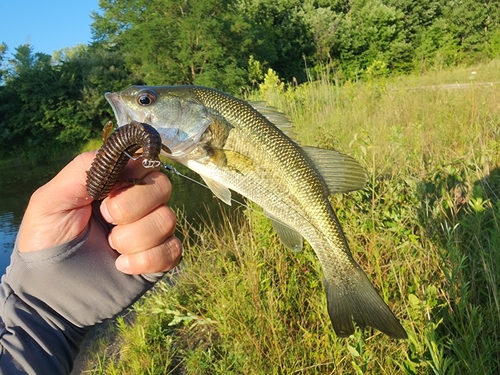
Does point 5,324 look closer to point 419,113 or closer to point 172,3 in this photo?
point 419,113

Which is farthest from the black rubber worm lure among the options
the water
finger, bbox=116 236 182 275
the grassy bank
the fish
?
the water

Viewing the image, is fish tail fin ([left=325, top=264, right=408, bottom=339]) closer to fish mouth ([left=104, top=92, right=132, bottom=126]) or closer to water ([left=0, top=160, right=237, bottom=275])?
fish mouth ([left=104, top=92, right=132, bottom=126])

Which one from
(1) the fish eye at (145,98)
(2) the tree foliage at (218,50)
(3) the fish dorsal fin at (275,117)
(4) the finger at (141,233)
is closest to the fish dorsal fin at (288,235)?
(3) the fish dorsal fin at (275,117)

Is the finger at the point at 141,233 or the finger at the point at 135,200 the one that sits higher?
the finger at the point at 135,200

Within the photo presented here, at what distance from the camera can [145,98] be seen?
1.69 m

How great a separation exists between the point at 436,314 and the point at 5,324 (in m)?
2.40

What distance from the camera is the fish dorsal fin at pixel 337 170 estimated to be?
5.77ft

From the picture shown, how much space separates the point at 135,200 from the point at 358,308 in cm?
112

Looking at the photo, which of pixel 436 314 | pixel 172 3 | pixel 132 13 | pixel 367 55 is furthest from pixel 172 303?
pixel 367 55

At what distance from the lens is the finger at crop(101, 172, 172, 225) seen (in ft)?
4.88

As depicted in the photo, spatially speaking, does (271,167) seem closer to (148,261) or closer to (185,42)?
(148,261)

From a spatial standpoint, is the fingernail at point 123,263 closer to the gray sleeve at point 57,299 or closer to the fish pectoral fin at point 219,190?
the gray sleeve at point 57,299

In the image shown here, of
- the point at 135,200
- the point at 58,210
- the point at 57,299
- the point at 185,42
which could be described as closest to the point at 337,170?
the point at 135,200

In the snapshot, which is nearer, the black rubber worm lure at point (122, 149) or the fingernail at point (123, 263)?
the black rubber worm lure at point (122, 149)
